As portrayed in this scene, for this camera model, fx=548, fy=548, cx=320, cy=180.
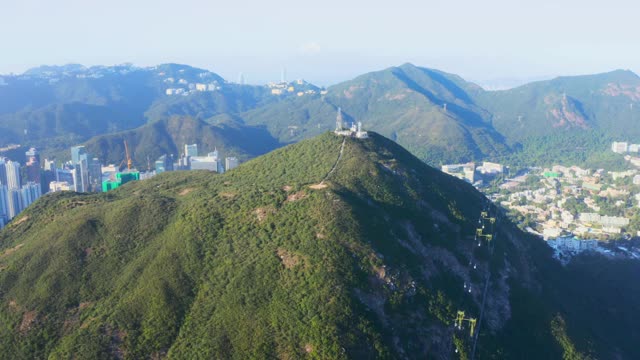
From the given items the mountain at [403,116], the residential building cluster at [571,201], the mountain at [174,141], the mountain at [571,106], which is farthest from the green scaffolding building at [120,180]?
the mountain at [571,106]

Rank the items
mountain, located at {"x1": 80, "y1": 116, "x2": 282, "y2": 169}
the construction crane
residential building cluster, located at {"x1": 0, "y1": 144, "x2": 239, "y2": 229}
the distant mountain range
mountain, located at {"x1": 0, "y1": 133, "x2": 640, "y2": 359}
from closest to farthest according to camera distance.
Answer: mountain, located at {"x1": 0, "y1": 133, "x2": 640, "y2": 359}
residential building cluster, located at {"x1": 0, "y1": 144, "x2": 239, "y2": 229}
the construction crane
mountain, located at {"x1": 80, "y1": 116, "x2": 282, "y2": 169}
the distant mountain range

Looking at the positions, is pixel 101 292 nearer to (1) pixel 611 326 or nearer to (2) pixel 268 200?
(2) pixel 268 200

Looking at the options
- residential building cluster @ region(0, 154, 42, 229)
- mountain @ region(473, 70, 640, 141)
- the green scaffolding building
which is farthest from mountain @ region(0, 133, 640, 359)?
mountain @ region(473, 70, 640, 141)

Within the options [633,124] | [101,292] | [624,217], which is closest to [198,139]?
[624,217]

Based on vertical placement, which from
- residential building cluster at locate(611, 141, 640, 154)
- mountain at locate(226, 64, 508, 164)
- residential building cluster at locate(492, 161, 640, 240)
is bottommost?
residential building cluster at locate(492, 161, 640, 240)

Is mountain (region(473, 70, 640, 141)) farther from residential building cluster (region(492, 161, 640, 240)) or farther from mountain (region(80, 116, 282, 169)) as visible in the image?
mountain (region(80, 116, 282, 169))

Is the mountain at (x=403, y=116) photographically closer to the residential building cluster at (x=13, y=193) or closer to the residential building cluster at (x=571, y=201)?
the residential building cluster at (x=571, y=201)

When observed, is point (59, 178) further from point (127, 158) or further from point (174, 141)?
point (174, 141)
